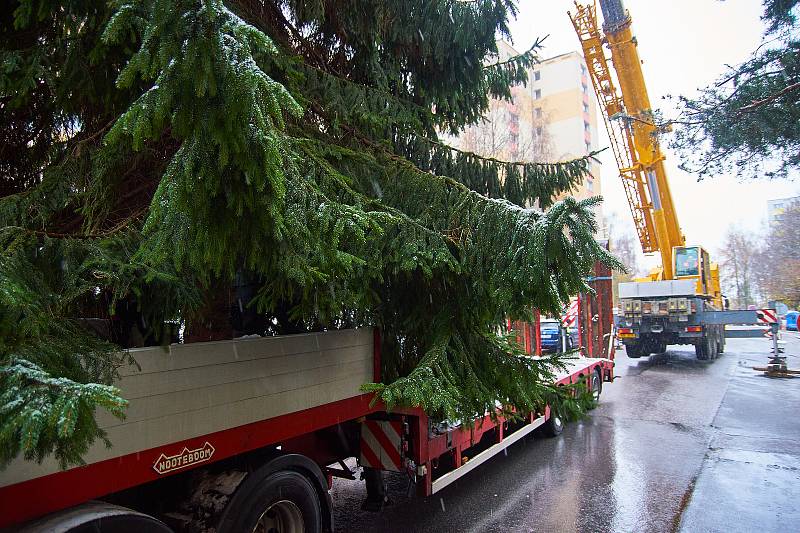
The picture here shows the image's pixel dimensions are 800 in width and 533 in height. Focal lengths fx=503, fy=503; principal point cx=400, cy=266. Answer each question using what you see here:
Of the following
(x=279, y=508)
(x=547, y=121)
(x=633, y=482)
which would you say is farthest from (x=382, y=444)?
(x=547, y=121)

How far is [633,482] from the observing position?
5.74 meters

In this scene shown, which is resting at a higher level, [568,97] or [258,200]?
[568,97]

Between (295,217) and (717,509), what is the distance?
200 inches

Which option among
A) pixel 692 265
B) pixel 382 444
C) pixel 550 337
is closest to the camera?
pixel 382 444

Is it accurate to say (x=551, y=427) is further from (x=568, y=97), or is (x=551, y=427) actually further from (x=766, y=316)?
(x=568, y=97)

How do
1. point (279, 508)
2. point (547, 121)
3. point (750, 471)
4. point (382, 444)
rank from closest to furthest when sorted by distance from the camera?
1. point (279, 508)
2. point (382, 444)
3. point (750, 471)
4. point (547, 121)

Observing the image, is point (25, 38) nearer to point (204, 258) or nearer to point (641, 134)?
point (204, 258)

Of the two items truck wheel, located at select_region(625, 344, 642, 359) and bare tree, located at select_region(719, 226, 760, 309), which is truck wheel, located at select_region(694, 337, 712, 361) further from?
bare tree, located at select_region(719, 226, 760, 309)

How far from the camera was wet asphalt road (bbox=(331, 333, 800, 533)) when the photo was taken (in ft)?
15.5

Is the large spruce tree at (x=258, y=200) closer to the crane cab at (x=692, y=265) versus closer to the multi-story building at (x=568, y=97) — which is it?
the crane cab at (x=692, y=265)

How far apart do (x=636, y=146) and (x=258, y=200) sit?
15371 millimetres

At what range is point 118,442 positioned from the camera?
2.35m

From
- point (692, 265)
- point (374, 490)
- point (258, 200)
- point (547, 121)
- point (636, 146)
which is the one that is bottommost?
point (374, 490)

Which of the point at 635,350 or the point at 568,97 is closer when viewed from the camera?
the point at 635,350
